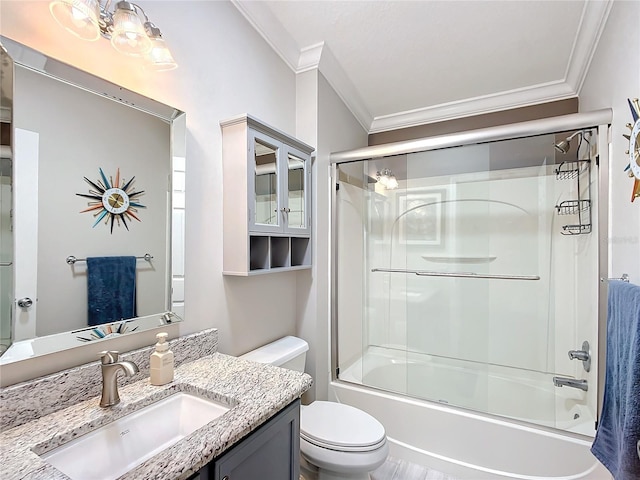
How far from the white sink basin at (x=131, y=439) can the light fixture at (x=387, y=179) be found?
6.21 feet

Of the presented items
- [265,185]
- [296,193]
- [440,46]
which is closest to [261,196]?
[265,185]

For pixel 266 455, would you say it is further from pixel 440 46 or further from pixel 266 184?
pixel 440 46

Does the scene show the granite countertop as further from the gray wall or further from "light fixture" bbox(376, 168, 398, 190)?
"light fixture" bbox(376, 168, 398, 190)

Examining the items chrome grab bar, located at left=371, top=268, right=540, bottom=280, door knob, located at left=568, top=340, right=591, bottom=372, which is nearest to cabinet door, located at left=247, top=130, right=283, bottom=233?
→ chrome grab bar, located at left=371, top=268, right=540, bottom=280

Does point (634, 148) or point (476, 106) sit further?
point (476, 106)

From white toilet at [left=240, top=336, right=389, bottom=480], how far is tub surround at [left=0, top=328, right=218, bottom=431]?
1.94 ft

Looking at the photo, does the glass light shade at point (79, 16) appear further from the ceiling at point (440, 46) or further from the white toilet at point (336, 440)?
the white toilet at point (336, 440)

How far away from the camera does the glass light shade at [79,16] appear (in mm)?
895

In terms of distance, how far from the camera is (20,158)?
832mm

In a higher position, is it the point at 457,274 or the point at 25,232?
the point at 25,232

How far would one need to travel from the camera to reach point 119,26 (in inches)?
39.3

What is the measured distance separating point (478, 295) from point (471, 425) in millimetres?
961

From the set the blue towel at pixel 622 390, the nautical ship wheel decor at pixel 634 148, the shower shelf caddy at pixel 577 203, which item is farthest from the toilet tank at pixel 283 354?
the shower shelf caddy at pixel 577 203

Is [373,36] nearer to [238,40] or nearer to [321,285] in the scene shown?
[238,40]
